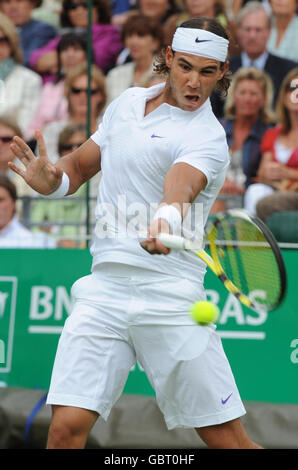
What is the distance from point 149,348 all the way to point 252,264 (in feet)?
1.92

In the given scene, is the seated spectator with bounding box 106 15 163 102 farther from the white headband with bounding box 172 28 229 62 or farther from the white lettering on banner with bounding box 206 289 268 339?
the white headband with bounding box 172 28 229 62

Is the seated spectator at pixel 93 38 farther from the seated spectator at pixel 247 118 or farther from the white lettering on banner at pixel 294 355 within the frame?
the white lettering on banner at pixel 294 355

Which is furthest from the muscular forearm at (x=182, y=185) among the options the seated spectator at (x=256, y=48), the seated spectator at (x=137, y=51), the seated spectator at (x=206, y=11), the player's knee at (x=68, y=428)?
the seated spectator at (x=206, y=11)

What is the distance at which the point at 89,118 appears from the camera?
6004mm

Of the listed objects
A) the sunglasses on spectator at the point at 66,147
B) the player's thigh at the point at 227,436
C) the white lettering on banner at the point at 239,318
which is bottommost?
the player's thigh at the point at 227,436

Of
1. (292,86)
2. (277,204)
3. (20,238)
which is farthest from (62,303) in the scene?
(292,86)

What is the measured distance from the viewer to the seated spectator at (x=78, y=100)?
6672mm

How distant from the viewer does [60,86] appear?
744 cm

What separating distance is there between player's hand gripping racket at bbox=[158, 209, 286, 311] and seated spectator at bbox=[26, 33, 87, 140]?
374cm

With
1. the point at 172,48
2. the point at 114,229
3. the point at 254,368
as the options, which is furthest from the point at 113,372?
the point at 254,368

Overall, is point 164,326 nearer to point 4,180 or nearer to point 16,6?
point 4,180

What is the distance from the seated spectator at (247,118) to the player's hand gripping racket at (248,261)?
8.80 feet

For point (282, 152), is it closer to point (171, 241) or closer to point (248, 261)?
point (248, 261)

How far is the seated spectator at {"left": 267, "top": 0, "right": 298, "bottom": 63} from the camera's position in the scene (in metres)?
6.88
